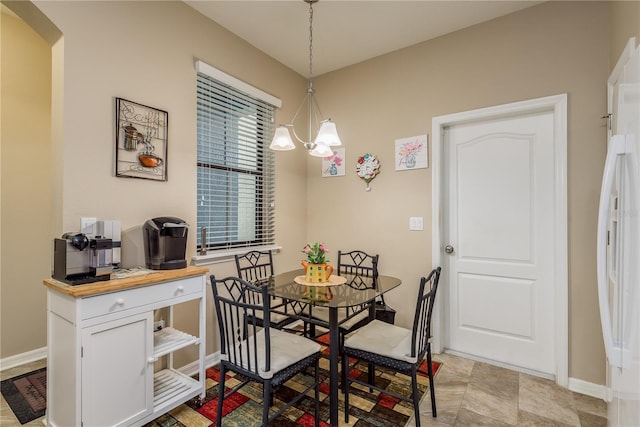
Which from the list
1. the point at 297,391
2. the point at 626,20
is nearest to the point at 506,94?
the point at 626,20

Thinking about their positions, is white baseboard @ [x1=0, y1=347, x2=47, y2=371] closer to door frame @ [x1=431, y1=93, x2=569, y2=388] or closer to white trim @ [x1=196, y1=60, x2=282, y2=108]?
white trim @ [x1=196, y1=60, x2=282, y2=108]

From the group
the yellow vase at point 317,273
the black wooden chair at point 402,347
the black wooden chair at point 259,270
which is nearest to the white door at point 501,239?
the black wooden chair at point 402,347

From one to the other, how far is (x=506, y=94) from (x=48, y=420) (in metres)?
3.83

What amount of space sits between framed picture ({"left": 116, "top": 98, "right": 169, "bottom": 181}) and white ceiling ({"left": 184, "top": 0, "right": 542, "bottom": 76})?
101 cm

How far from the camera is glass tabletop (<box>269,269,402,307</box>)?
1.85 meters

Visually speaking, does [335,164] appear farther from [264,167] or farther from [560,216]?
[560,216]

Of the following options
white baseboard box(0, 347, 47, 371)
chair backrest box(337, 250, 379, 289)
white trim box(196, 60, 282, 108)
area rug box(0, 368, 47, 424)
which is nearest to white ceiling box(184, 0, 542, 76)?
white trim box(196, 60, 282, 108)

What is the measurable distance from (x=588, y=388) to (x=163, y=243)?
314 centimetres

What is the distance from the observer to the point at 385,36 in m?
2.84

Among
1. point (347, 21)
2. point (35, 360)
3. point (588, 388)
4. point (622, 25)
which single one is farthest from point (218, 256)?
point (622, 25)

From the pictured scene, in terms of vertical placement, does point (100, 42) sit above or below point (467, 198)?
above

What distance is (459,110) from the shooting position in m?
2.73

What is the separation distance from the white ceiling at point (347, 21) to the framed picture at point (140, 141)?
101 cm

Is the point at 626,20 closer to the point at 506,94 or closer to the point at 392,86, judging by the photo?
the point at 506,94
